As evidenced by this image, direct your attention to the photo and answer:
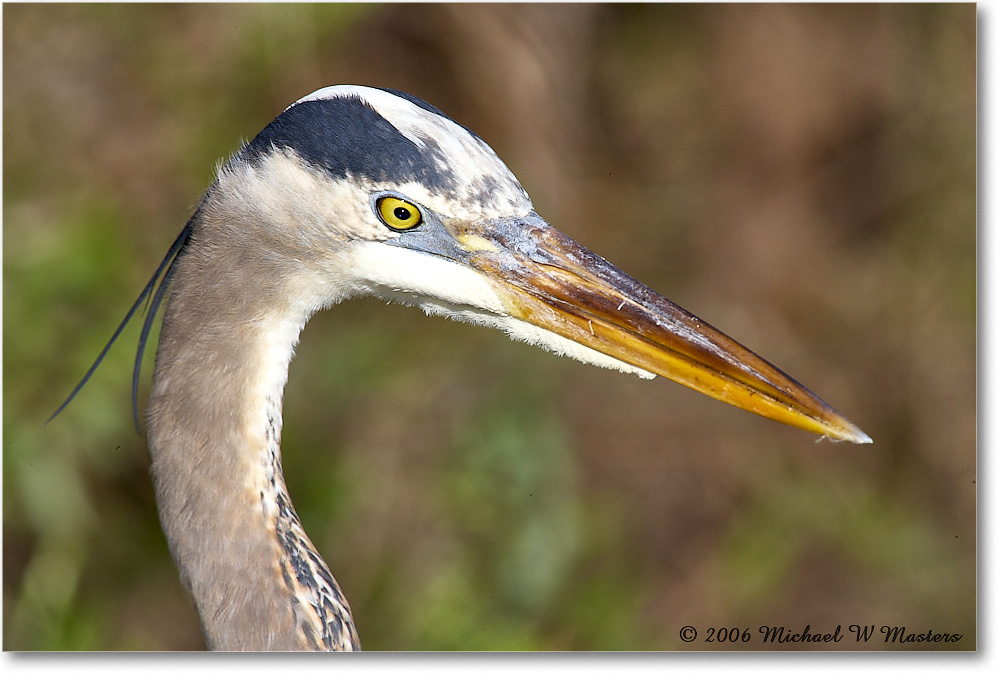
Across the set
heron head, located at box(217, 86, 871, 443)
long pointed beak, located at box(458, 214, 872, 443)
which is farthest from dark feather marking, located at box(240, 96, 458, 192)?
long pointed beak, located at box(458, 214, 872, 443)

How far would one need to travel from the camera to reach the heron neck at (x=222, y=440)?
1.24m

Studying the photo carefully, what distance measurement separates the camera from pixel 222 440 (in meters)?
1.24

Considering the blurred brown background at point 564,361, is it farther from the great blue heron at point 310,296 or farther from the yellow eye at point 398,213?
the yellow eye at point 398,213

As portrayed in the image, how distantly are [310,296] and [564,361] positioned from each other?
61.8 inches

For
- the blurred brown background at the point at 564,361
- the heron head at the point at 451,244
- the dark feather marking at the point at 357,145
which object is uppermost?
the dark feather marking at the point at 357,145

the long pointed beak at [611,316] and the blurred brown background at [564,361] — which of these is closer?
the long pointed beak at [611,316]

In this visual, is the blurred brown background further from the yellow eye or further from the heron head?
the yellow eye

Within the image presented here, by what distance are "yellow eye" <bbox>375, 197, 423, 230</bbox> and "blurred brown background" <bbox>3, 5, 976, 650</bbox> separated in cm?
96

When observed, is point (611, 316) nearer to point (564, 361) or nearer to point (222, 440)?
point (222, 440)

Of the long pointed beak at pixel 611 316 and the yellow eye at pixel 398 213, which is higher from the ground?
the yellow eye at pixel 398 213

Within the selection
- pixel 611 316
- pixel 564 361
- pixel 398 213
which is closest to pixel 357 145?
pixel 398 213

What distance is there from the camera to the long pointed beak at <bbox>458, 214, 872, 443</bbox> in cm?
126

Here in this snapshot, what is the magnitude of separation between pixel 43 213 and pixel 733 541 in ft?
6.88

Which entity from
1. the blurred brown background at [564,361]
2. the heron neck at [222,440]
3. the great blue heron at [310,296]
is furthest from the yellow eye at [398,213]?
the blurred brown background at [564,361]
